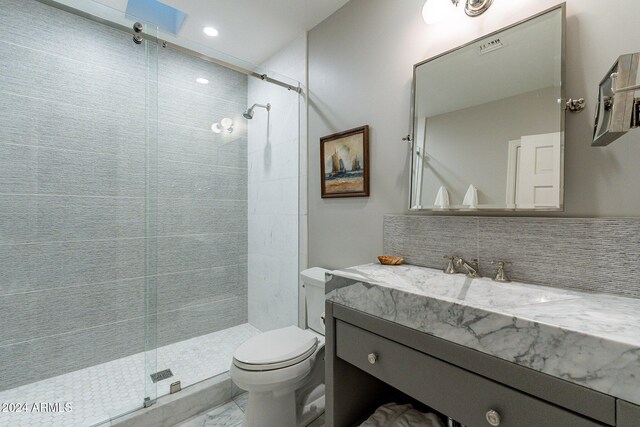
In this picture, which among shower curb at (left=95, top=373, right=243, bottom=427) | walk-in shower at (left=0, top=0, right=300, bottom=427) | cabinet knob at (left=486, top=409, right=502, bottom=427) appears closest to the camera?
cabinet knob at (left=486, top=409, right=502, bottom=427)

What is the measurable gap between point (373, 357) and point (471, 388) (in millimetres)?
315

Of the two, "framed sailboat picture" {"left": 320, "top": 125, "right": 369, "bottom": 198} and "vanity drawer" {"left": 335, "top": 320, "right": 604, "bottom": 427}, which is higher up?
"framed sailboat picture" {"left": 320, "top": 125, "right": 369, "bottom": 198}

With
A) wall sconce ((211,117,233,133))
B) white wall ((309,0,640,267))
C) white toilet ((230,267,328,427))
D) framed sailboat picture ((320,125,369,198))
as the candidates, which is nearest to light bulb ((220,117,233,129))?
wall sconce ((211,117,233,133))

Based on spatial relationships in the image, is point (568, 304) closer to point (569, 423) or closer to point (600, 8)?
Answer: point (569, 423)

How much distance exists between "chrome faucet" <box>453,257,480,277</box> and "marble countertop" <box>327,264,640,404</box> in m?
0.04

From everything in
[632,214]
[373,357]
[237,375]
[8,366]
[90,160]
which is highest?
[90,160]

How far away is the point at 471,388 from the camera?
0.74 meters

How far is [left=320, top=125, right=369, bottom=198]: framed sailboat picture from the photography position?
163cm

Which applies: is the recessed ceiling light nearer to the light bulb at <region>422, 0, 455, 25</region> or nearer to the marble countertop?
the light bulb at <region>422, 0, 455, 25</region>

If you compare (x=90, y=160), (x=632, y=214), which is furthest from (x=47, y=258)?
(x=632, y=214)

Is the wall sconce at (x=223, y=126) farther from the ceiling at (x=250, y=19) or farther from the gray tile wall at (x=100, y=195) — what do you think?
the ceiling at (x=250, y=19)

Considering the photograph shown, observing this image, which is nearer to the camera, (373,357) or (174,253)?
(373,357)

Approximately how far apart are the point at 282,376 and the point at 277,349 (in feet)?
0.44

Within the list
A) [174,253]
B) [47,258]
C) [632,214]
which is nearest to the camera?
[632,214]
